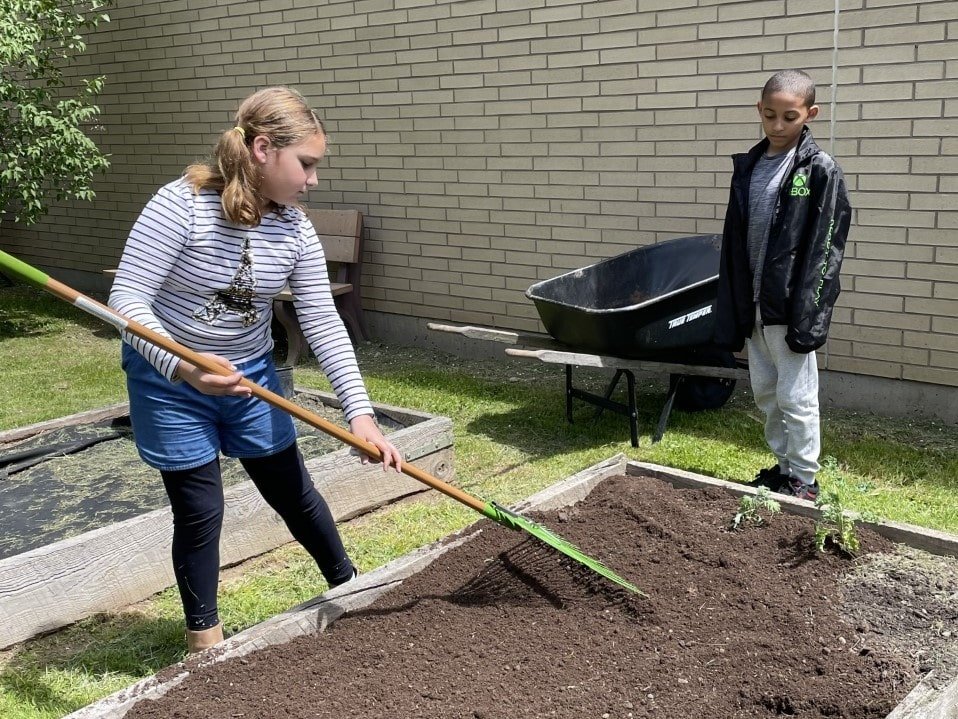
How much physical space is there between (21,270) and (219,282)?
1.86ft

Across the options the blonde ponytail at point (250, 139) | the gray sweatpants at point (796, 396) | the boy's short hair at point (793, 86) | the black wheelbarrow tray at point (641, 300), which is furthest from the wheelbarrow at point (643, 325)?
the blonde ponytail at point (250, 139)

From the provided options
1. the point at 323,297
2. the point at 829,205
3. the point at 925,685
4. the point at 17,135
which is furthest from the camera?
the point at 17,135

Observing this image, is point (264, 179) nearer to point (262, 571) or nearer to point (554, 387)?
point (262, 571)

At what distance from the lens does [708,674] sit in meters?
2.79

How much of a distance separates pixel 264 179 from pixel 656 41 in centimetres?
406

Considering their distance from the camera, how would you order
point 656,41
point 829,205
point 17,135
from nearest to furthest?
1. point 829,205
2. point 656,41
3. point 17,135

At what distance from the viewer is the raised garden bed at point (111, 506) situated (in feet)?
11.8

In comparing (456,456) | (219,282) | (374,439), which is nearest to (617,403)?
(456,456)

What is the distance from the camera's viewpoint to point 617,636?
118 inches

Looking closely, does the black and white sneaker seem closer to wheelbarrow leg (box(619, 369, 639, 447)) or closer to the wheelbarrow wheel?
wheelbarrow leg (box(619, 369, 639, 447))

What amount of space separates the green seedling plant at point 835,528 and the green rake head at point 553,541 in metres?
0.68

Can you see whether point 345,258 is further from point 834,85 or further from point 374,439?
point 374,439

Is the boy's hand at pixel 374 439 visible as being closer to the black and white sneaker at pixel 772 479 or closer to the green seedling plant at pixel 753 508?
the green seedling plant at pixel 753 508

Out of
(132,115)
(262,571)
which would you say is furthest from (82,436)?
(132,115)
